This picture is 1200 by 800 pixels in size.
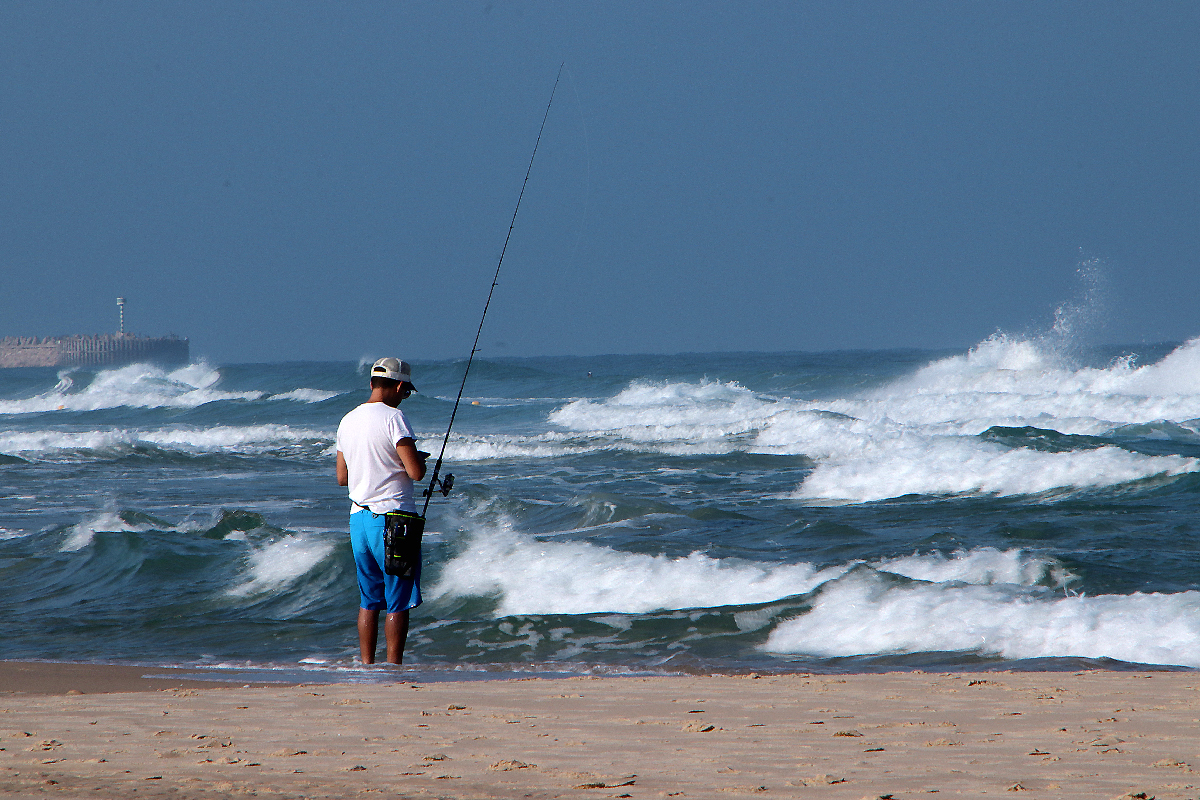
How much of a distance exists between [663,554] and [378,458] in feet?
12.6

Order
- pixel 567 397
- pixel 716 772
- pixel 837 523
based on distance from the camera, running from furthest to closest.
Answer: pixel 567 397 < pixel 837 523 < pixel 716 772

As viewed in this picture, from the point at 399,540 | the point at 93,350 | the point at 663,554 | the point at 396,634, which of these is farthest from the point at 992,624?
the point at 93,350

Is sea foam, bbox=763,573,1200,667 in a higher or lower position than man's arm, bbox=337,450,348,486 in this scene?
lower

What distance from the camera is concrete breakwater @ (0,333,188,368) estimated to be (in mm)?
91812

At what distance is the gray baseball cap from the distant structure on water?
94.9 meters

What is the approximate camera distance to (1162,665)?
18.1ft

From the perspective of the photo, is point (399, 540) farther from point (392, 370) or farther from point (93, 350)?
point (93, 350)

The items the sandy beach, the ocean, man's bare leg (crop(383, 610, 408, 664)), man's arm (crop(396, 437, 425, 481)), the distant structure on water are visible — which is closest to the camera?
the sandy beach

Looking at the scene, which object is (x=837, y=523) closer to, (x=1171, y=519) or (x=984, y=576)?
(x=984, y=576)

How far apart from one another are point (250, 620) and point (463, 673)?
2.45 metres

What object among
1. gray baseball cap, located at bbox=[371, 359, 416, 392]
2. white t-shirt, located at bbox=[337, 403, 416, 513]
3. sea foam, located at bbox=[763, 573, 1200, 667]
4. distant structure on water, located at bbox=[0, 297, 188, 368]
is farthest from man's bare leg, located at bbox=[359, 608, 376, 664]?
distant structure on water, located at bbox=[0, 297, 188, 368]

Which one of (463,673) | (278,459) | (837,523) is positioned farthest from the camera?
(278,459)

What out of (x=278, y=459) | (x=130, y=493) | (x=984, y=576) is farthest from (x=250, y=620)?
(x=278, y=459)

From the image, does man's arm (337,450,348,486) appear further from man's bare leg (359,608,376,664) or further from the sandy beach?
the sandy beach
